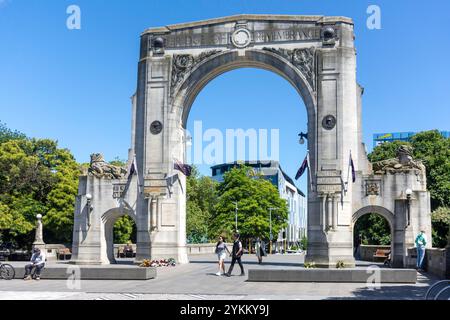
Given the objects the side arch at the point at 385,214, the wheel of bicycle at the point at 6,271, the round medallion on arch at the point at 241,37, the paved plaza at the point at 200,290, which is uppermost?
the round medallion on arch at the point at 241,37

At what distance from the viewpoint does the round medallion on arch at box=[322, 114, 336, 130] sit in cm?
3334

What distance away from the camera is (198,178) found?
93.7m

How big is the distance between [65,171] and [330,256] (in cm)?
2593

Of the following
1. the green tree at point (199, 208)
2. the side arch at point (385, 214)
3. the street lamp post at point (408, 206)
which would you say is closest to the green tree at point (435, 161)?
the side arch at point (385, 214)

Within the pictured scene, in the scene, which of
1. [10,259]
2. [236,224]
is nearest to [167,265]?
[10,259]

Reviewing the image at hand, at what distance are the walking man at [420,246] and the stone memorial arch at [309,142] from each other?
8.52ft

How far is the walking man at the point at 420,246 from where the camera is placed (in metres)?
28.0

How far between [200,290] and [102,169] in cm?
1702

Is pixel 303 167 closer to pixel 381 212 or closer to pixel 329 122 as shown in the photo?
pixel 329 122

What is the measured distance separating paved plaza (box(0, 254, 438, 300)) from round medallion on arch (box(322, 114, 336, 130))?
11179 mm

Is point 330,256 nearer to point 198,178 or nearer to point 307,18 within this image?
point 307,18

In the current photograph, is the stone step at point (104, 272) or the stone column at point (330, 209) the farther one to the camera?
the stone column at point (330, 209)

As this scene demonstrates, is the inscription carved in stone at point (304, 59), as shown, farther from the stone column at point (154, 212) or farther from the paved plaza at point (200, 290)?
the paved plaza at point (200, 290)

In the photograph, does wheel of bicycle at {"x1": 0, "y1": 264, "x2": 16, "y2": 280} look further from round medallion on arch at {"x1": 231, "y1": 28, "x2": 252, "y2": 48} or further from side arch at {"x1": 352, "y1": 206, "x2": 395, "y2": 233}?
round medallion on arch at {"x1": 231, "y1": 28, "x2": 252, "y2": 48}
